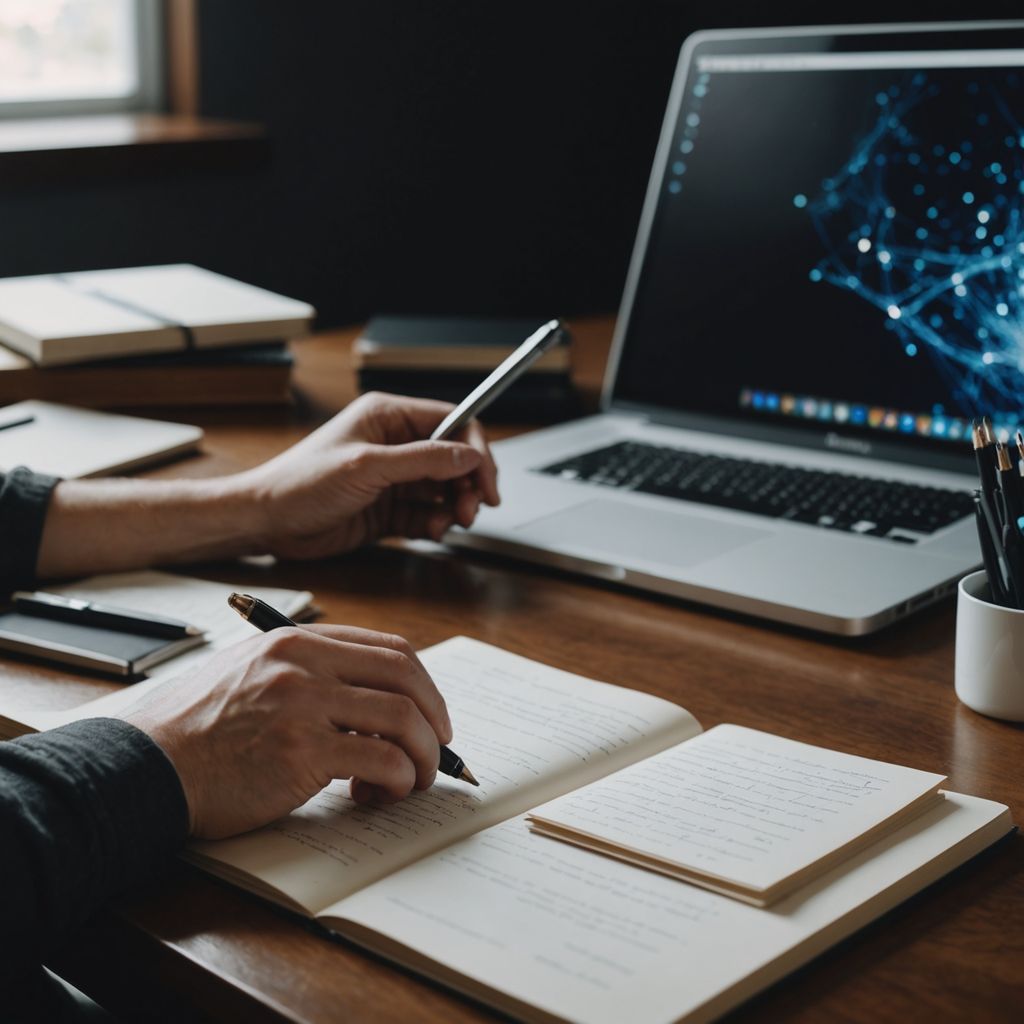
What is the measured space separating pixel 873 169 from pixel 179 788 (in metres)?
0.94

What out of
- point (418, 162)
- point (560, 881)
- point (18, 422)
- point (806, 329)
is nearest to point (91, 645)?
point (560, 881)

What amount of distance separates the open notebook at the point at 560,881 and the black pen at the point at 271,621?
1 centimetres

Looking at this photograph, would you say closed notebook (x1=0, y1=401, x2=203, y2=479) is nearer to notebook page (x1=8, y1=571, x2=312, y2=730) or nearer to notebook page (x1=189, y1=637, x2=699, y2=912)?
notebook page (x1=8, y1=571, x2=312, y2=730)

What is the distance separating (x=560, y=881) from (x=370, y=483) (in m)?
0.52

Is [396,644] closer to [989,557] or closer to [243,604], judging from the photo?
[243,604]

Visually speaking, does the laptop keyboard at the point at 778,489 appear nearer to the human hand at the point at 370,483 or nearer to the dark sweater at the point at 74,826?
the human hand at the point at 370,483

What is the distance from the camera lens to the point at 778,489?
1.23 meters

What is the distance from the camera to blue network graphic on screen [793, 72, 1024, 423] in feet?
4.11

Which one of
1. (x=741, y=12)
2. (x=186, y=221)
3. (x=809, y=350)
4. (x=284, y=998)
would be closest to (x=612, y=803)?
(x=284, y=998)

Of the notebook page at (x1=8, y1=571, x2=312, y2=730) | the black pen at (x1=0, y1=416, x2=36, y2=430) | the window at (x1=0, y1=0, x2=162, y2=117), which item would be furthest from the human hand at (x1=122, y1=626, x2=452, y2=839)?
the window at (x1=0, y1=0, x2=162, y2=117)

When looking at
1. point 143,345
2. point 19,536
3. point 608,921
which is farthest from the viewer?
point 143,345

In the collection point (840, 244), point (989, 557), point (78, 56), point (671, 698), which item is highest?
point (78, 56)

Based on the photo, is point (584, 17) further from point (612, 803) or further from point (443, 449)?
point (612, 803)

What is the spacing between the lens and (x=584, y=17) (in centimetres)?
224
